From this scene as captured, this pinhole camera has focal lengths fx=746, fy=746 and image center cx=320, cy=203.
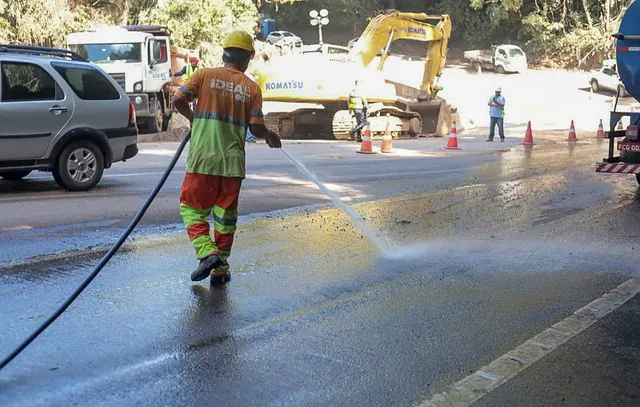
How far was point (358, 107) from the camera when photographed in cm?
2030

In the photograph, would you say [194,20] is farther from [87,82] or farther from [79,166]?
[79,166]

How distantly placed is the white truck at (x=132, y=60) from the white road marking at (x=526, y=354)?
18772mm

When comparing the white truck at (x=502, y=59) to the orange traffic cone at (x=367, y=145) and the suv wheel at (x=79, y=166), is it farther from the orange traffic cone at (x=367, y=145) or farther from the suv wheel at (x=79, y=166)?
the suv wheel at (x=79, y=166)

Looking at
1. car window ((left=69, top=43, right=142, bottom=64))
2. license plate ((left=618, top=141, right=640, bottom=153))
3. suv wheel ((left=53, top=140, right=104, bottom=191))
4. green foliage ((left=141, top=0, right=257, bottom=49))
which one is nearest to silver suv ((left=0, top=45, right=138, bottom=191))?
suv wheel ((left=53, top=140, right=104, bottom=191))

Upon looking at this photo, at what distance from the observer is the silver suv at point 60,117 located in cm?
985

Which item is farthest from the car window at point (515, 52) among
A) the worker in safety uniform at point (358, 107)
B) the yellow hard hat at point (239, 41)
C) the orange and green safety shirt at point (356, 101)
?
the yellow hard hat at point (239, 41)

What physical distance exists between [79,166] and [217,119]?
572cm

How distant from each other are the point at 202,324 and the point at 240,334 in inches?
11.9

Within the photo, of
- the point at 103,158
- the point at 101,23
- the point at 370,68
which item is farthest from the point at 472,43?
the point at 103,158

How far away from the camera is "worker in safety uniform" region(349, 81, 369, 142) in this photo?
797 inches

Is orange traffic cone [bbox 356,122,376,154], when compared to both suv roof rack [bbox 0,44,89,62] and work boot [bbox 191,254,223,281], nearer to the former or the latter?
suv roof rack [bbox 0,44,89,62]

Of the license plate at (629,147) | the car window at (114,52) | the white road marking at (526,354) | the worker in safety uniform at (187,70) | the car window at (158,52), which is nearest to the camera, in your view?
the white road marking at (526,354)

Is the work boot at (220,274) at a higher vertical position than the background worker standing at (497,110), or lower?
lower

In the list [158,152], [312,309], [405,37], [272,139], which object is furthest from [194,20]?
[312,309]
